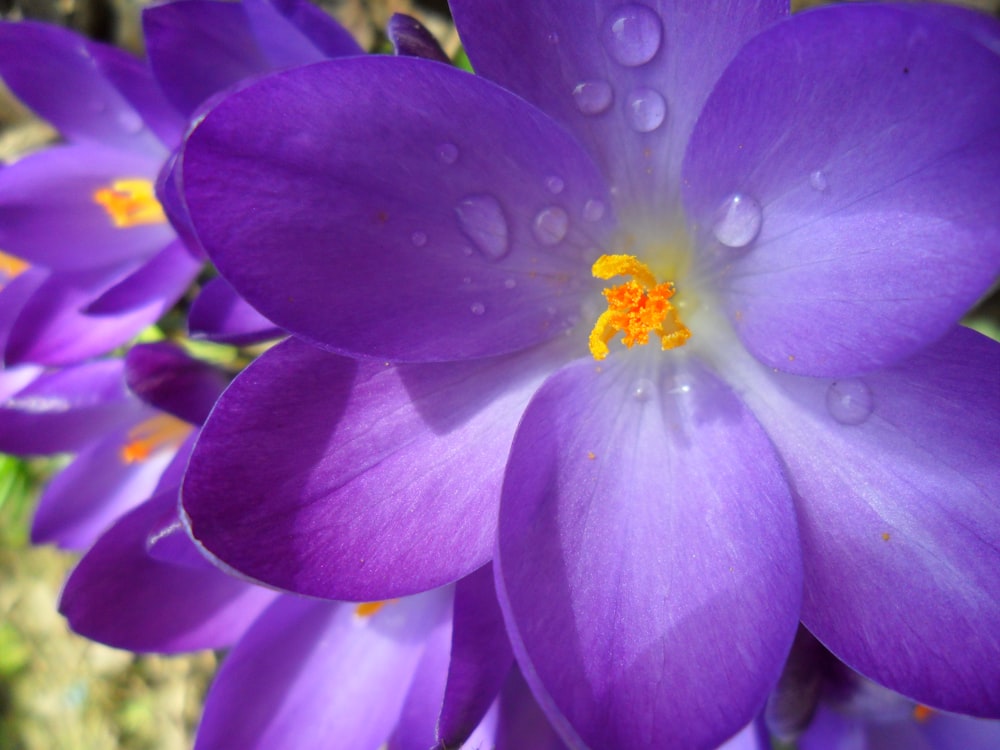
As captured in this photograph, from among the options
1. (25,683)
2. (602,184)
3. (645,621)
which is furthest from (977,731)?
(25,683)

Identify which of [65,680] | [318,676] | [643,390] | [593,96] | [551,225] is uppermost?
[593,96]

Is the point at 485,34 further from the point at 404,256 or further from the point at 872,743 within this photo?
the point at 872,743

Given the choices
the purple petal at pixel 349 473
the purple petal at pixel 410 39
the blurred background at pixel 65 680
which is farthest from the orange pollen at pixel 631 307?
the blurred background at pixel 65 680

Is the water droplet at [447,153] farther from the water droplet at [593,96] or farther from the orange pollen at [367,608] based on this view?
the orange pollen at [367,608]

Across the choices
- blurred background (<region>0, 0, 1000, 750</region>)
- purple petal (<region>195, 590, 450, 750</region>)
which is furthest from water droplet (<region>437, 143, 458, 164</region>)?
blurred background (<region>0, 0, 1000, 750</region>)

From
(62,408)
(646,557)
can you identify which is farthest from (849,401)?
(62,408)

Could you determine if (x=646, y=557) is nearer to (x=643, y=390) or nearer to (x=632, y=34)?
(x=643, y=390)

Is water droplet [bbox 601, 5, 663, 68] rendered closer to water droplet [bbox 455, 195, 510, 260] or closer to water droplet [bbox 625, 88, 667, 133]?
water droplet [bbox 625, 88, 667, 133]
